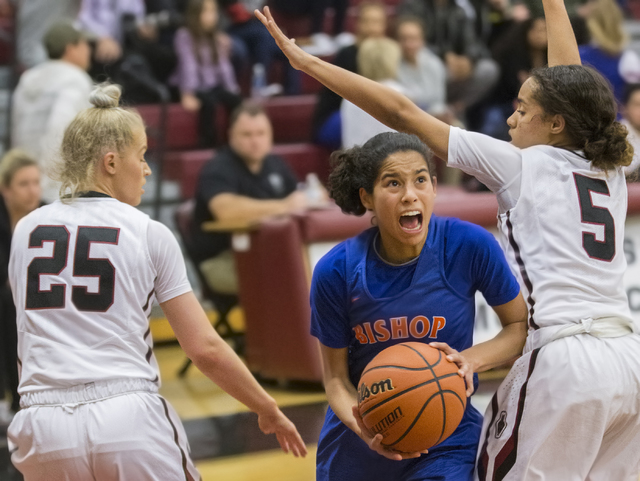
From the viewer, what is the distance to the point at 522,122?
9.46ft

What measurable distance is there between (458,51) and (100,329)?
7.88 m

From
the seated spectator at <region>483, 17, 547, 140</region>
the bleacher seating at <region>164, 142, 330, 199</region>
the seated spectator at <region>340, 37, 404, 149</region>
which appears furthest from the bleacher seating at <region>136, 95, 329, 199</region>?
the seated spectator at <region>483, 17, 547, 140</region>

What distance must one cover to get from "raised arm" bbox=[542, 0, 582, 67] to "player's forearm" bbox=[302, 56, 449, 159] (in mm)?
639

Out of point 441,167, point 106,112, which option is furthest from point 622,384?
point 441,167

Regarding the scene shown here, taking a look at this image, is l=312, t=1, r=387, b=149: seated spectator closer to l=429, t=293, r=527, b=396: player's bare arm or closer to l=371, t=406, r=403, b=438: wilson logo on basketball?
l=429, t=293, r=527, b=396: player's bare arm

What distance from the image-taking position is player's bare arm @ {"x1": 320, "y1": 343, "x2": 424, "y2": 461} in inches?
101

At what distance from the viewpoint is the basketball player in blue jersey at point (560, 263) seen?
2627 millimetres

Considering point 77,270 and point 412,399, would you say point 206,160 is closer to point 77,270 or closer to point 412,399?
point 77,270

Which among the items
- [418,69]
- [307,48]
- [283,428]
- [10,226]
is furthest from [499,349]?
[307,48]

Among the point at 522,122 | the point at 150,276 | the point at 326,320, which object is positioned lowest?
the point at 326,320

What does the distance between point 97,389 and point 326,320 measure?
28.9 inches

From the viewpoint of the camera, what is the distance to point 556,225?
2723mm

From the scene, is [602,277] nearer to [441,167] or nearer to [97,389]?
[97,389]

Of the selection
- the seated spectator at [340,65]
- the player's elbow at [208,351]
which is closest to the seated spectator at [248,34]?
the seated spectator at [340,65]
